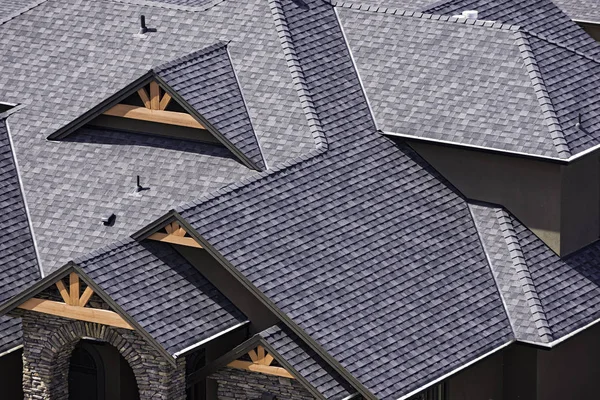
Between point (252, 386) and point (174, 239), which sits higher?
point (174, 239)

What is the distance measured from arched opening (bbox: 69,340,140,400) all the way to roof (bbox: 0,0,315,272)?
6.76ft

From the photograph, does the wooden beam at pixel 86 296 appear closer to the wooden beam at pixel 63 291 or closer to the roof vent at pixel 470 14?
the wooden beam at pixel 63 291

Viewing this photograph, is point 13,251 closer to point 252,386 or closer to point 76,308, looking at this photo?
point 76,308

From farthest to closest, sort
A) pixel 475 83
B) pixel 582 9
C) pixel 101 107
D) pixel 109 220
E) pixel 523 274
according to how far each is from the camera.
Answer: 1. pixel 582 9
2. pixel 101 107
3. pixel 475 83
4. pixel 109 220
5. pixel 523 274

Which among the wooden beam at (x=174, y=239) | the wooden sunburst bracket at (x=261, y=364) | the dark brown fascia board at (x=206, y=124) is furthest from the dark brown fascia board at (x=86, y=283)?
the dark brown fascia board at (x=206, y=124)

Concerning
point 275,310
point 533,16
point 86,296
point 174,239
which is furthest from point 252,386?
point 533,16

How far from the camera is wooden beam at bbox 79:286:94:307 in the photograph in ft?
124

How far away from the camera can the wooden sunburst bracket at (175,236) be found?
3853cm

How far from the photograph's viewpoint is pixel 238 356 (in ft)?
125

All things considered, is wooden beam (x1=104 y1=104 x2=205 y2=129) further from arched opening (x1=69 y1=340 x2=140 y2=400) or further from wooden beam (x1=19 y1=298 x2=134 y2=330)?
wooden beam (x1=19 y1=298 x2=134 y2=330)

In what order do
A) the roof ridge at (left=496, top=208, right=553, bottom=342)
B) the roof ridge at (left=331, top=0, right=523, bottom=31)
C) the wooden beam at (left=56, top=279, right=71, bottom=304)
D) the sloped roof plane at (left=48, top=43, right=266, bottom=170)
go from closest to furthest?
the wooden beam at (left=56, top=279, right=71, bottom=304) → the roof ridge at (left=496, top=208, right=553, bottom=342) → the sloped roof plane at (left=48, top=43, right=266, bottom=170) → the roof ridge at (left=331, top=0, right=523, bottom=31)

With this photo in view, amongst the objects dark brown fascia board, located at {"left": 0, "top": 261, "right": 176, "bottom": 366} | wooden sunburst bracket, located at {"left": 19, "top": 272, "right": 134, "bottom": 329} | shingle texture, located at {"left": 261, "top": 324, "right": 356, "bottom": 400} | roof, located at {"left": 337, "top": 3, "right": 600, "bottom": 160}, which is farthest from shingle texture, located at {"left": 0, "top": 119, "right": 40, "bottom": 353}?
roof, located at {"left": 337, "top": 3, "right": 600, "bottom": 160}

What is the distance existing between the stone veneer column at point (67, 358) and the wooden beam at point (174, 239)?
2.11 m

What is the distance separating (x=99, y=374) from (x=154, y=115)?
5986 millimetres
